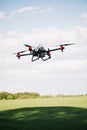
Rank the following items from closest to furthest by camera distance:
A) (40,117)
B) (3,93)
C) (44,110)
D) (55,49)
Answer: (55,49) → (40,117) → (44,110) → (3,93)

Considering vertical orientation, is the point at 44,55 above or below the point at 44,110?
above

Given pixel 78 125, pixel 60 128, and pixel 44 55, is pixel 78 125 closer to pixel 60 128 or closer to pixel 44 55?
pixel 60 128

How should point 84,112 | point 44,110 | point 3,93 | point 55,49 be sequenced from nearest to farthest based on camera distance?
point 55,49 < point 84,112 < point 44,110 < point 3,93

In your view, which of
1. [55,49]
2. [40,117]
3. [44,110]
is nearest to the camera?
[55,49]

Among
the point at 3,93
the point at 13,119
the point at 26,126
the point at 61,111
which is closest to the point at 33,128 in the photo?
the point at 26,126

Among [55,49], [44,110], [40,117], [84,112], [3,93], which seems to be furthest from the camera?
[3,93]

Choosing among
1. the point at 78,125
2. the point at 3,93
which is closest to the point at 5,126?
the point at 78,125

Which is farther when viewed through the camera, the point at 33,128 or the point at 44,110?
the point at 44,110

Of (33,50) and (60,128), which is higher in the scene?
(33,50)

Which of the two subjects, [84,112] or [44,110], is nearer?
[84,112]

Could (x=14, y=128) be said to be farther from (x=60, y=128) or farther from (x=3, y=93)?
(x=3, y=93)
